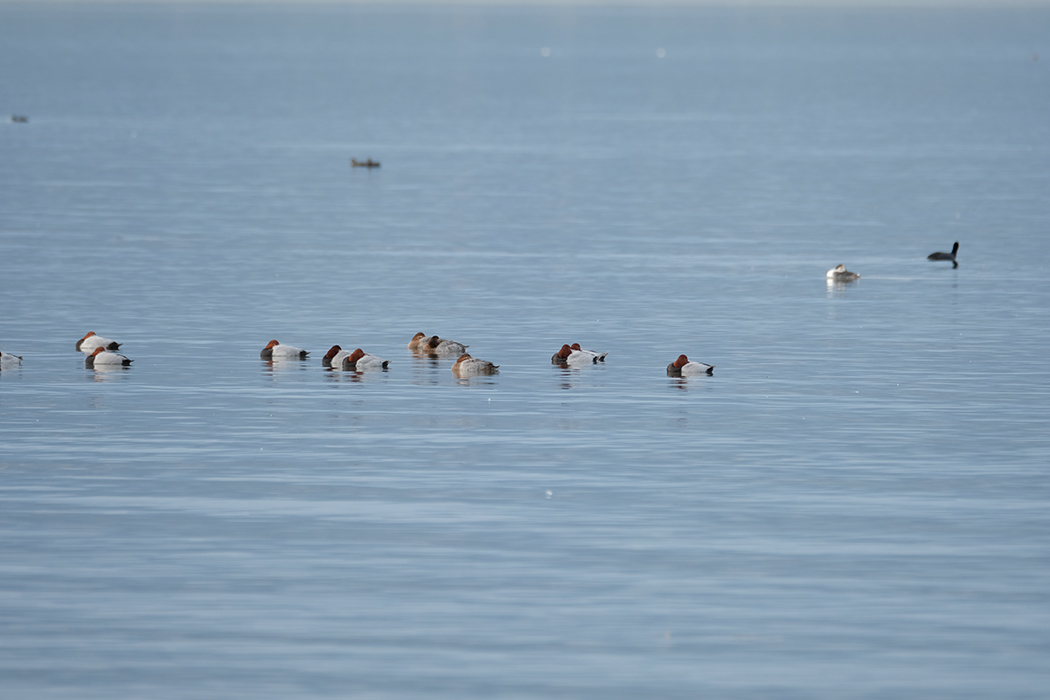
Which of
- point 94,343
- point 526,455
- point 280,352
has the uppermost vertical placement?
point 94,343

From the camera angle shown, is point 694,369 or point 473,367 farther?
point 694,369

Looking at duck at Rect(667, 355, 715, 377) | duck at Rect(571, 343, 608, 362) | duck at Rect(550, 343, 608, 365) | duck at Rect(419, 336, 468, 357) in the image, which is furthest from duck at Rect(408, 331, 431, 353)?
duck at Rect(667, 355, 715, 377)

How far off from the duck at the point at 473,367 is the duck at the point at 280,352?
9.57ft

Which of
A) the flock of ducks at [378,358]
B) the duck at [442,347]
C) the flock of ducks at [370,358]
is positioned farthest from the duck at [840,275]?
the duck at [442,347]

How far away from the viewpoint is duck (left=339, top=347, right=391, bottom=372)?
97.3 ft

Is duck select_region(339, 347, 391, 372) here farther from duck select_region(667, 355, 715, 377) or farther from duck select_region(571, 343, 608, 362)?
duck select_region(667, 355, 715, 377)

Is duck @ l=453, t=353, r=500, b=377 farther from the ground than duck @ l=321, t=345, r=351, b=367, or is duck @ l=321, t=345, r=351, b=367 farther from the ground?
duck @ l=321, t=345, r=351, b=367

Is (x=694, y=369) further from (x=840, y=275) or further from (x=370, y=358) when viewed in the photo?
(x=840, y=275)

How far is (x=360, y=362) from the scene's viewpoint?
29688mm

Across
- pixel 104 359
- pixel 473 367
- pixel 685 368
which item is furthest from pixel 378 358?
pixel 685 368

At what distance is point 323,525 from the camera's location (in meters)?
19.8

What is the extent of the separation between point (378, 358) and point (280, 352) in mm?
1651

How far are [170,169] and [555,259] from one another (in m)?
31.4

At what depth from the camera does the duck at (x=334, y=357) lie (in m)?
30.0
